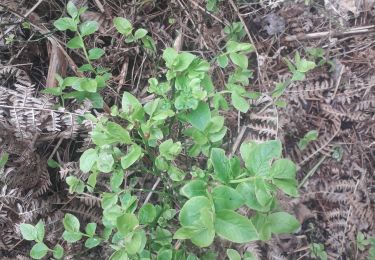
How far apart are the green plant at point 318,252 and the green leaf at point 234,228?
1254mm

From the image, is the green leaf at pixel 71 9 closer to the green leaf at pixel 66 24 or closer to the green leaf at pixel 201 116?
the green leaf at pixel 66 24

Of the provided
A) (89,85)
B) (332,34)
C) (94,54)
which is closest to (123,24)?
(94,54)

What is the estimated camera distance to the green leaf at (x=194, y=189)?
47.5 inches

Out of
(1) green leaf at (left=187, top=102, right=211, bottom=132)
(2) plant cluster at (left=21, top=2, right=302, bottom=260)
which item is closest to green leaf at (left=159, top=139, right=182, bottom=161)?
(2) plant cluster at (left=21, top=2, right=302, bottom=260)

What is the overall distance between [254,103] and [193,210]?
3.85ft

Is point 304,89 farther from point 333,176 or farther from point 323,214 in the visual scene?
point 323,214

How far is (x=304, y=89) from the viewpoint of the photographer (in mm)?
2395

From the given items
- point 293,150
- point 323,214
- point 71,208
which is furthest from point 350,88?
point 71,208

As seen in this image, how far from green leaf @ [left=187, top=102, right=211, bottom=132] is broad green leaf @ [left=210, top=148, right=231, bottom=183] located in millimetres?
129

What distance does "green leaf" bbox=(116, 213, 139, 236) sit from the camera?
1.24 m

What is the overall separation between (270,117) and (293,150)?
0.30 meters

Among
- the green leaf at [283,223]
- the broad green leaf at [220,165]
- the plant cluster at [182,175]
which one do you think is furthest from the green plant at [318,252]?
the broad green leaf at [220,165]

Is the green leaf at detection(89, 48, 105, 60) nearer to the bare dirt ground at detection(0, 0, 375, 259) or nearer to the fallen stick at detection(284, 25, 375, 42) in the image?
the bare dirt ground at detection(0, 0, 375, 259)

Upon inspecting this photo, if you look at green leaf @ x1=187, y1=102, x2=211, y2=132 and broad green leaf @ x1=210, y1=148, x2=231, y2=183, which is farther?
green leaf @ x1=187, y1=102, x2=211, y2=132
